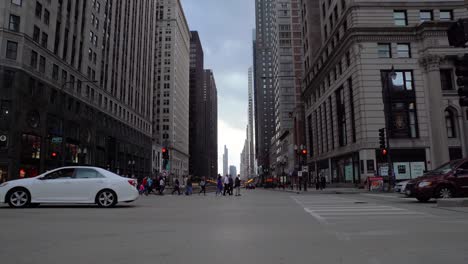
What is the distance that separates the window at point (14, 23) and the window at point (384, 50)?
1600 inches

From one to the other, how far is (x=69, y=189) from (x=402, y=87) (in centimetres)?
3664

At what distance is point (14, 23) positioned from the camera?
39.2 meters

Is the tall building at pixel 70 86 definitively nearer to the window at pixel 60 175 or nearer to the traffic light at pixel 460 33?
the window at pixel 60 175

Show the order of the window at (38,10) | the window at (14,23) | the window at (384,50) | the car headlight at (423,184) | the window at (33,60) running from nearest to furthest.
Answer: the car headlight at (423,184), the window at (14,23), the window at (384,50), the window at (33,60), the window at (38,10)

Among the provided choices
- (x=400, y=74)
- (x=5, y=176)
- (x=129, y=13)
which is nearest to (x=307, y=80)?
(x=400, y=74)

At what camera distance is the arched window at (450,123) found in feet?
127

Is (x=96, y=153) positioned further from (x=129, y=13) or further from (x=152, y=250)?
(x=152, y=250)

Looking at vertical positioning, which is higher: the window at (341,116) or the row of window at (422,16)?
the row of window at (422,16)

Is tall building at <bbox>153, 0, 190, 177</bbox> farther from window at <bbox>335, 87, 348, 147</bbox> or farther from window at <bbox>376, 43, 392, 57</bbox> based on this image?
window at <bbox>376, 43, 392, 57</bbox>

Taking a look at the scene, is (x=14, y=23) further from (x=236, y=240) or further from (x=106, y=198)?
(x=236, y=240)

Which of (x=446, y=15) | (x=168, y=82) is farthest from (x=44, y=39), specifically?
(x=168, y=82)

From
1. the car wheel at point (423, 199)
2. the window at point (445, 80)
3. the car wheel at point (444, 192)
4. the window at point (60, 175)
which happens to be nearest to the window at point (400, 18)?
the window at point (445, 80)

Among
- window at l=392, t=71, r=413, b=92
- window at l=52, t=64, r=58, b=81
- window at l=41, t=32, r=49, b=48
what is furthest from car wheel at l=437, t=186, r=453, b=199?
window at l=52, t=64, r=58, b=81

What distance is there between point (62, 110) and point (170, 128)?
3148 inches
